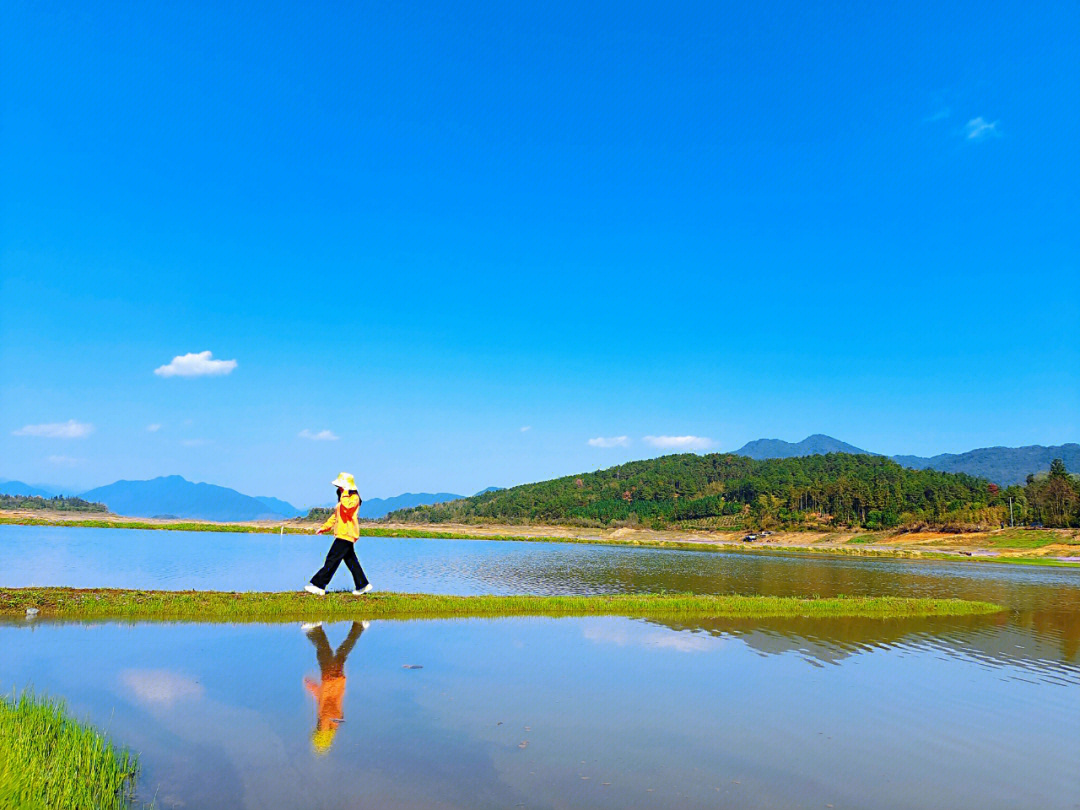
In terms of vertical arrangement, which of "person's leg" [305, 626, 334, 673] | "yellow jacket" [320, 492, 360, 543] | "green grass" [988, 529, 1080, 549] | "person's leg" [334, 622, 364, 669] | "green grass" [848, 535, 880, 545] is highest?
"yellow jacket" [320, 492, 360, 543]

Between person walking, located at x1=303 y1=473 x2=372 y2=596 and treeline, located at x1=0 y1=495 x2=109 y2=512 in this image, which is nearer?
person walking, located at x1=303 y1=473 x2=372 y2=596

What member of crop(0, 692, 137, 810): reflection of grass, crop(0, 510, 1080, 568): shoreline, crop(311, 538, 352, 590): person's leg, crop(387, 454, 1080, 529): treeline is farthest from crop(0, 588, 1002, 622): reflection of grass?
crop(387, 454, 1080, 529): treeline

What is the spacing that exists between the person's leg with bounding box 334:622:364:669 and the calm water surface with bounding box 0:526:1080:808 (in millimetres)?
169

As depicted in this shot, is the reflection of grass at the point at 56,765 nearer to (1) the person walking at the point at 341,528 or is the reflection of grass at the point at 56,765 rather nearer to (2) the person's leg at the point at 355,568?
(1) the person walking at the point at 341,528

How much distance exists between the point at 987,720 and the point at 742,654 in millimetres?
4555

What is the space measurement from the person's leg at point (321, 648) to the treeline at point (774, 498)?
340 feet

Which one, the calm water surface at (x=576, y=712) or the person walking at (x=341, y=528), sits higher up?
the person walking at (x=341, y=528)

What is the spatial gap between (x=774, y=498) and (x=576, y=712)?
12939 centimetres

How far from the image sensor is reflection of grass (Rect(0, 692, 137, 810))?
17.5ft

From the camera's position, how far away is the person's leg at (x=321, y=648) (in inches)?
416

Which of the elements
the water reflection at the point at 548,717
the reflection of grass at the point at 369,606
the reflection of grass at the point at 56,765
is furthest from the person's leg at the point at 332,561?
the reflection of grass at the point at 56,765

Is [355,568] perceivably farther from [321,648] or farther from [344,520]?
[321,648]

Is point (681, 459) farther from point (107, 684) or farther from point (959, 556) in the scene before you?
point (107, 684)

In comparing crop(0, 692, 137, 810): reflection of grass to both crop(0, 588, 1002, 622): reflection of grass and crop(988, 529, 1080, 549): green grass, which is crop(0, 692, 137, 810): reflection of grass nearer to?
crop(0, 588, 1002, 622): reflection of grass
